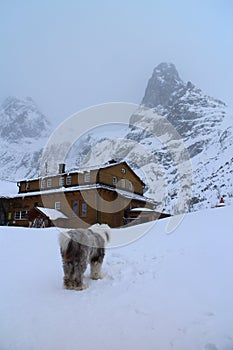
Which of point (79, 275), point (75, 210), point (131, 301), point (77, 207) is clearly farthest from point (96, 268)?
point (75, 210)

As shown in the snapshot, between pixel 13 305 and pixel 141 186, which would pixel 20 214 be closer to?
pixel 141 186

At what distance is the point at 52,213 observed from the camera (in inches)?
1006

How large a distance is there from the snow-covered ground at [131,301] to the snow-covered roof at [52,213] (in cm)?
1580

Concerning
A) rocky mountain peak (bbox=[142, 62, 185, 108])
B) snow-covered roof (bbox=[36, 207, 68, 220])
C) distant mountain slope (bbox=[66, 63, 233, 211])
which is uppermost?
rocky mountain peak (bbox=[142, 62, 185, 108])

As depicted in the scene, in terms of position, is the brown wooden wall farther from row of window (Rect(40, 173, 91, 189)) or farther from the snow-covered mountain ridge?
the snow-covered mountain ridge

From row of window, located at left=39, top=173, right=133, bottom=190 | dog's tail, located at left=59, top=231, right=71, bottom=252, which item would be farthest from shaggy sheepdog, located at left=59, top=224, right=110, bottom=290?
row of window, located at left=39, top=173, right=133, bottom=190

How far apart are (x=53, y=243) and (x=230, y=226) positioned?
21.4ft

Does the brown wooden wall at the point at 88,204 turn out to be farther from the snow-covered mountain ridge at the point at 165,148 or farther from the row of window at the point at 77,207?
the snow-covered mountain ridge at the point at 165,148

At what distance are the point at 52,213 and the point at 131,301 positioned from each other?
21.2 m

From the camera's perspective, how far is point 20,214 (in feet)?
96.7

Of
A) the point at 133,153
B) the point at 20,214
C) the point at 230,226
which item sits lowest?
the point at 20,214

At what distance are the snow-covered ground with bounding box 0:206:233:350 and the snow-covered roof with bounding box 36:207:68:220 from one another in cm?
1580

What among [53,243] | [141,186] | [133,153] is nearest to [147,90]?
[133,153]

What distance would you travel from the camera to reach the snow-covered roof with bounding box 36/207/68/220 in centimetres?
2495
